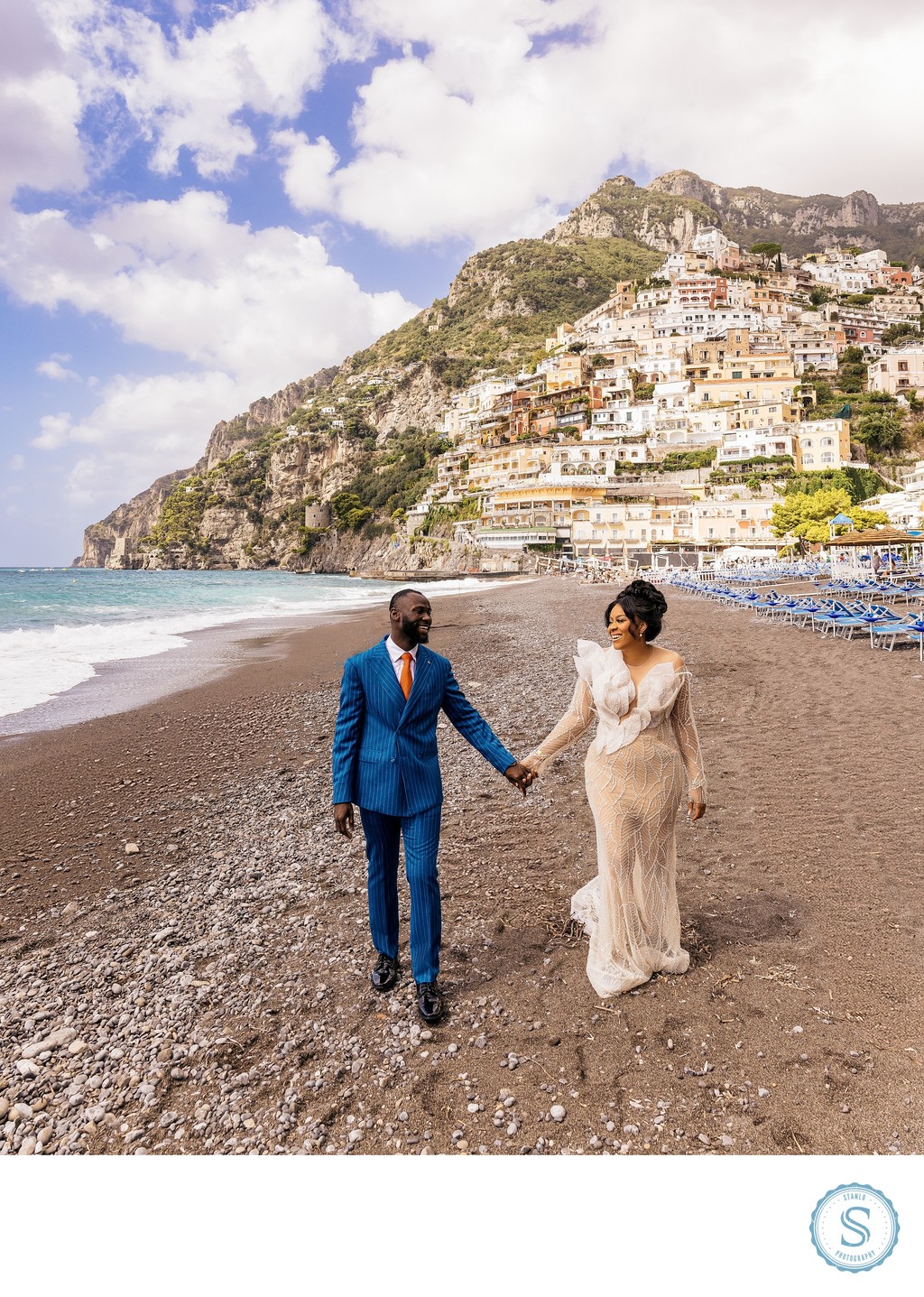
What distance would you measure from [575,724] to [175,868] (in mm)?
3311

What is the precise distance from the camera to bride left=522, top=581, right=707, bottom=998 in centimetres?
273

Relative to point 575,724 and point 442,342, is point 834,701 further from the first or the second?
point 442,342

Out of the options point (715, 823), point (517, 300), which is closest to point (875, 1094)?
point (715, 823)

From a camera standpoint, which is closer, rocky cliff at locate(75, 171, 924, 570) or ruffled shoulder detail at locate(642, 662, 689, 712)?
ruffled shoulder detail at locate(642, 662, 689, 712)

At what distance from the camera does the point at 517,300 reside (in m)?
141

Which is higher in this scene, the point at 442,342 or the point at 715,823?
the point at 442,342

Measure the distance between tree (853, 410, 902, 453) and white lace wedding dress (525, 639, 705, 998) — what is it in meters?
77.9

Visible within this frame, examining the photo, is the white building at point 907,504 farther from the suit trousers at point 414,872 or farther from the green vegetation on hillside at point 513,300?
the green vegetation on hillside at point 513,300

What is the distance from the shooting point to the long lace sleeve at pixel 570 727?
291 cm

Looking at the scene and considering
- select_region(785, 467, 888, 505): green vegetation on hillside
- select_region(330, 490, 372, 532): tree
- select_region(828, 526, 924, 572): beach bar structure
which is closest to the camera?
select_region(828, 526, 924, 572): beach bar structure

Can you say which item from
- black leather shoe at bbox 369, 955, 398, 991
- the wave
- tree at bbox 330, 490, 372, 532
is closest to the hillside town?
tree at bbox 330, 490, 372, 532

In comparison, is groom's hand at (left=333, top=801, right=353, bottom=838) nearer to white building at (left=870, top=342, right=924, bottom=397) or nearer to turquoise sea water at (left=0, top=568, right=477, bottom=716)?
turquoise sea water at (left=0, top=568, right=477, bottom=716)
